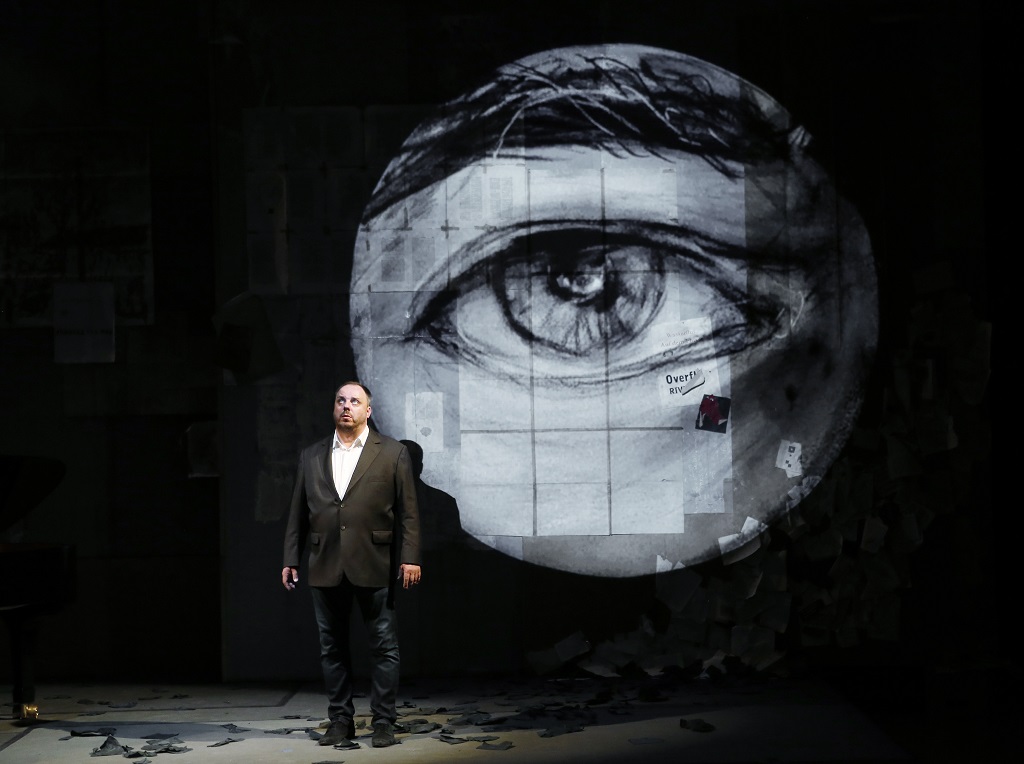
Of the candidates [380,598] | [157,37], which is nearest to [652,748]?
[380,598]

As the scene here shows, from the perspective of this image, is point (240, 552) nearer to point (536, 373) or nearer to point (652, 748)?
point (536, 373)

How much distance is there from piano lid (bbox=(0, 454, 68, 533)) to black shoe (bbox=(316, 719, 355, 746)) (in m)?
1.96

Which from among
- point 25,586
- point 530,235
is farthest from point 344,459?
point 530,235

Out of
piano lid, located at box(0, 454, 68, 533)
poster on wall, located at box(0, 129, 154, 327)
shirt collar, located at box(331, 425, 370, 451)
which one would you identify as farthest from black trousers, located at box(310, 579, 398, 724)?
poster on wall, located at box(0, 129, 154, 327)

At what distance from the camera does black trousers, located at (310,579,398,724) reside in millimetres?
5309

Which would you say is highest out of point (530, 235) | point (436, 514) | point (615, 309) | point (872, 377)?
point (530, 235)

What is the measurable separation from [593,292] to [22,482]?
3168mm

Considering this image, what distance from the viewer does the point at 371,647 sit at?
5293 millimetres

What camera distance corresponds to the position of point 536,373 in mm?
6719

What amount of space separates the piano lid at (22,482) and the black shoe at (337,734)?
1.96 metres

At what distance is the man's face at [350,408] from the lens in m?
5.41

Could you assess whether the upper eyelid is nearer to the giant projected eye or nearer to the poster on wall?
the giant projected eye

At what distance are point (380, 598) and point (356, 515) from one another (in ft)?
1.26

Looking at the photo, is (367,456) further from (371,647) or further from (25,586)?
(25,586)
